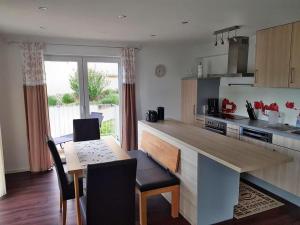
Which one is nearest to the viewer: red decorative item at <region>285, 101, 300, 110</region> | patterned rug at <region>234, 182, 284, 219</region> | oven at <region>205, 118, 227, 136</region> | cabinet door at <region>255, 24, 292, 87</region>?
patterned rug at <region>234, 182, 284, 219</region>

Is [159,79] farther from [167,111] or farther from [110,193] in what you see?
[110,193]

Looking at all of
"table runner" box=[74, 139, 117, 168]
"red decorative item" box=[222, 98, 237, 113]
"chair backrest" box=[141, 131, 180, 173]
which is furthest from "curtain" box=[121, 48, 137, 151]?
"red decorative item" box=[222, 98, 237, 113]

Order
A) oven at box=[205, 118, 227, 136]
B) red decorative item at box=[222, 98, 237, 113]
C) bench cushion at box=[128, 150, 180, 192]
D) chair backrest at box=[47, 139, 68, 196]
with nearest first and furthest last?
chair backrest at box=[47, 139, 68, 196] → bench cushion at box=[128, 150, 180, 192] → oven at box=[205, 118, 227, 136] → red decorative item at box=[222, 98, 237, 113]

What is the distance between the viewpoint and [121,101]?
480 cm

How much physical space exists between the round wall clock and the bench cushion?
2.52 m

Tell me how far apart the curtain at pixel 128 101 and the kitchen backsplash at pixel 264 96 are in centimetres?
187

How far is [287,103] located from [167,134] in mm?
2021

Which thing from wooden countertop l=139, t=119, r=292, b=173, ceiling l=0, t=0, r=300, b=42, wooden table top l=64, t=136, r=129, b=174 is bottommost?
wooden table top l=64, t=136, r=129, b=174

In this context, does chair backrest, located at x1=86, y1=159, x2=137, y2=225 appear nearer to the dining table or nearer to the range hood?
the dining table

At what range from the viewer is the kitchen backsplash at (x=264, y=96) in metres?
3.45

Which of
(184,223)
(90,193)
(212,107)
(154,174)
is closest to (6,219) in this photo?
(90,193)

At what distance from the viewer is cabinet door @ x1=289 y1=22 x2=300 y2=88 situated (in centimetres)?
295

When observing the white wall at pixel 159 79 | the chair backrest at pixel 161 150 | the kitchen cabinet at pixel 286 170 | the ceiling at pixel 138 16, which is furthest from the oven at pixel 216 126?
the ceiling at pixel 138 16

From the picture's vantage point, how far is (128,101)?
4.70 metres
